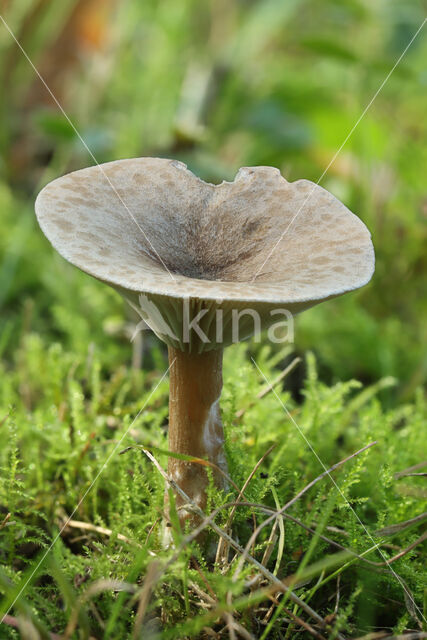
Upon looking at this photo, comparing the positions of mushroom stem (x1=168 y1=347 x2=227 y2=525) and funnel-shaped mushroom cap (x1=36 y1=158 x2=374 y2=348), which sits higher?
funnel-shaped mushroom cap (x1=36 y1=158 x2=374 y2=348)

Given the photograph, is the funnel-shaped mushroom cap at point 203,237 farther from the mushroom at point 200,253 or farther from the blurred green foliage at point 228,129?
the blurred green foliage at point 228,129

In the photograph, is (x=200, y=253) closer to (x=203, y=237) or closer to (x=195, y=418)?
(x=203, y=237)

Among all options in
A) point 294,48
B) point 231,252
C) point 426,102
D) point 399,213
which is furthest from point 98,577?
point 294,48

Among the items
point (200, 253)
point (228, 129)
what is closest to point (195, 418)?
point (200, 253)

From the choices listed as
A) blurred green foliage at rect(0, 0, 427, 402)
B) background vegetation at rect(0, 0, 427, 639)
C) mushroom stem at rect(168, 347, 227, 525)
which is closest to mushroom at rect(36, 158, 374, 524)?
mushroom stem at rect(168, 347, 227, 525)

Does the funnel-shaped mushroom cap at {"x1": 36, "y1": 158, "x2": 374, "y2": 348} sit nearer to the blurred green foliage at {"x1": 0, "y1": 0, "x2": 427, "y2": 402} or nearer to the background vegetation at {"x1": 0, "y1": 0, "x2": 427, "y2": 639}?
the background vegetation at {"x1": 0, "y1": 0, "x2": 427, "y2": 639}

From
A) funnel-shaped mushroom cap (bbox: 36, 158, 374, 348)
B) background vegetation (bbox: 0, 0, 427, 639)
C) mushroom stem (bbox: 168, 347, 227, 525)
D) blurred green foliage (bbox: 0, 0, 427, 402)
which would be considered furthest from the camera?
blurred green foliage (bbox: 0, 0, 427, 402)

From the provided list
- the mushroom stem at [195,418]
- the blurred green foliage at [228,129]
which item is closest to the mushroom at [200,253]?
the mushroom stem at [195,418]
